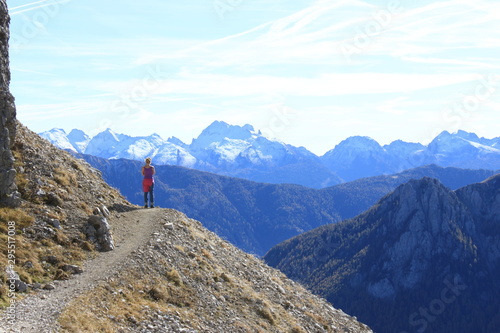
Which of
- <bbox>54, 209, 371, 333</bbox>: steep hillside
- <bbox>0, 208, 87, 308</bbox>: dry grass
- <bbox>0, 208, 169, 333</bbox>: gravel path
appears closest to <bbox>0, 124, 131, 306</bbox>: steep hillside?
<bbox>0, 208, 87, 308</bbox>: dry grass

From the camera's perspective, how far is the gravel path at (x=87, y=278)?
2036 cm

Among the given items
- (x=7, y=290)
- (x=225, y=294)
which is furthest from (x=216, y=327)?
(x=7, y=290)

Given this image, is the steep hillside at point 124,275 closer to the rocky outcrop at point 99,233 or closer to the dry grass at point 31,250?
the dry grass at point 31,250

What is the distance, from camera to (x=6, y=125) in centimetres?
3134

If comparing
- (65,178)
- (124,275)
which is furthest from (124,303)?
(65,178)

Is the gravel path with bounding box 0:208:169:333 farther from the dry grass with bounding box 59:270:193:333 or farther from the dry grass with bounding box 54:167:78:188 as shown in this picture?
the dry grass with bounding box 54:167:78:188

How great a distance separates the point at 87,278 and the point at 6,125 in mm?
12365

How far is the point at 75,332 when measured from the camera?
20.2 metres

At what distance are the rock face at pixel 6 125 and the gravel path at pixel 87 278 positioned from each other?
670cm

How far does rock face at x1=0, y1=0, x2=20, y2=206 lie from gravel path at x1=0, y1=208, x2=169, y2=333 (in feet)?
22.0

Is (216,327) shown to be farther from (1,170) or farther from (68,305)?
(1,170)

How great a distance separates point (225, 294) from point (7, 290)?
13400 millimetres

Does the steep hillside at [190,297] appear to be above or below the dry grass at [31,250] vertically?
below

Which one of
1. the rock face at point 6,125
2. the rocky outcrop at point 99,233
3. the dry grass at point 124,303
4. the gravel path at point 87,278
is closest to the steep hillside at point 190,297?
the dry grass at point 124,303
